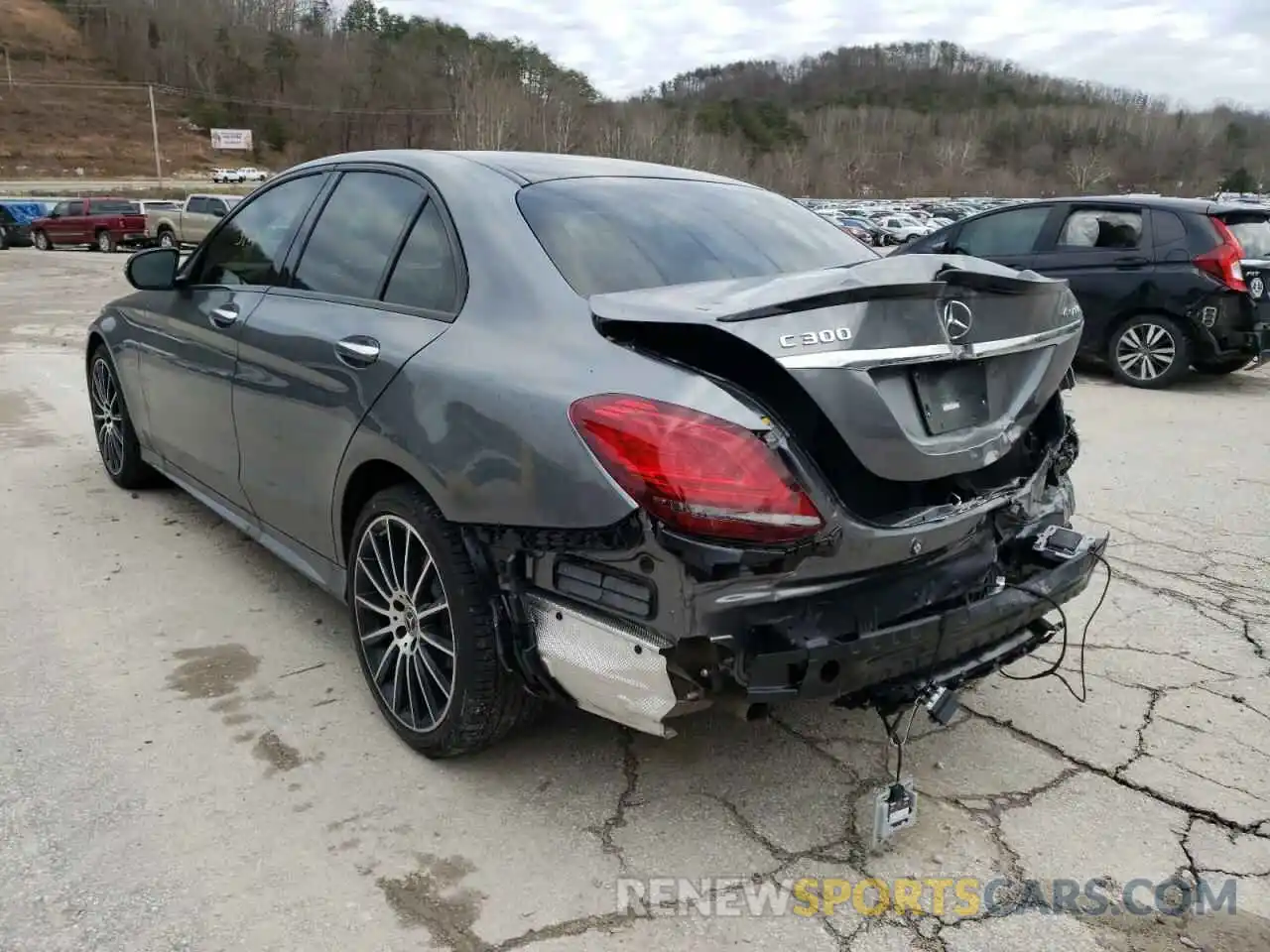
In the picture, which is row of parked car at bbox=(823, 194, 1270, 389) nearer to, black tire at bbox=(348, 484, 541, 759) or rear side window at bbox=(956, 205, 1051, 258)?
rear side window at bbox=(956, 205, 1051, 258)

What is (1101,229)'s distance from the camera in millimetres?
8938

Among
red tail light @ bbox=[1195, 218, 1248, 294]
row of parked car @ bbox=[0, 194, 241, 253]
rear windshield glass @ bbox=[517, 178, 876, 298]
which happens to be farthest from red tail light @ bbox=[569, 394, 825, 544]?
row of parked car @ bbox=[0, 194, 241, 253]

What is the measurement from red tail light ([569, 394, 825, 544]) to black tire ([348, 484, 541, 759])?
0.65m

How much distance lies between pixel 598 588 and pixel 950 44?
598 ft

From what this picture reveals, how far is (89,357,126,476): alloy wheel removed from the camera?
5270mm

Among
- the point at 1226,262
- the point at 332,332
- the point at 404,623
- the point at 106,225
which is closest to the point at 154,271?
the point at 332,332

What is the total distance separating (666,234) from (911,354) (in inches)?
38.7

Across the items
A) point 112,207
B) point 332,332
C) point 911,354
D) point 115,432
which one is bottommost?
point 115,432

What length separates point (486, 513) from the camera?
2.44 metres

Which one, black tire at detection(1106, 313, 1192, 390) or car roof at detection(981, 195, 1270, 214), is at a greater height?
car roof at detection(981, 195, 1270, 214)

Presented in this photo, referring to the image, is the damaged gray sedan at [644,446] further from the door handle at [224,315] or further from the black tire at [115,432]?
the black tire at [115,432]

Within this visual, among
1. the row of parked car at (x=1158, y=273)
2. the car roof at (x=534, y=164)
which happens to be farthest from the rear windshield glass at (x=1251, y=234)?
the car roof at (x=534, y=164)

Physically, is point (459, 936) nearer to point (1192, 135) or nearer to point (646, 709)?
point (646, 709)

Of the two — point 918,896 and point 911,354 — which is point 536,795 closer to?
point 918,896
